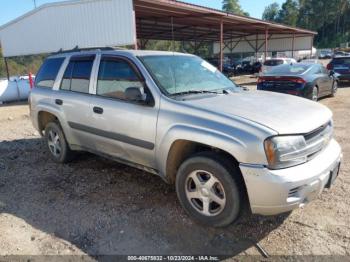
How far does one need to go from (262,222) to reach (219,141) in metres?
1.14

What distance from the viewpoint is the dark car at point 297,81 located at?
33.8ft

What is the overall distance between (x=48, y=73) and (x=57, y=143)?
119 centimetres

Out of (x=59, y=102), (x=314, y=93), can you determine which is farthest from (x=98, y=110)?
(x=314, y=93)

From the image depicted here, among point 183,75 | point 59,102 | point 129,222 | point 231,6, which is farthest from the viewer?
point 231,6

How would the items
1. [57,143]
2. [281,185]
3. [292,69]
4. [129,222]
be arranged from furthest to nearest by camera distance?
1. [292,69]
2. [57,143]
3. [129,222]
4. [281,185]

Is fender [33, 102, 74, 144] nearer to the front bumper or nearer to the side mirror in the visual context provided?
the side mirror

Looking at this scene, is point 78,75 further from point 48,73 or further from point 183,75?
point 183,75

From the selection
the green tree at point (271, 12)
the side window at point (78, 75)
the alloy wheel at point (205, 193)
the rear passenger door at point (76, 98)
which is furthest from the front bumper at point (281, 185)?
the green tree at point (271, 12)

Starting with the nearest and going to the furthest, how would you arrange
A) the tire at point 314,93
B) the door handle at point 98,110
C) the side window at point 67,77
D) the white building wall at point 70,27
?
the door handle at point 98,110, the side window at point 67,77, the tire at point 314,93, the white building wall at point 70,27

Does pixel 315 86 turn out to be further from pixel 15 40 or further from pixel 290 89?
pixel 15 40

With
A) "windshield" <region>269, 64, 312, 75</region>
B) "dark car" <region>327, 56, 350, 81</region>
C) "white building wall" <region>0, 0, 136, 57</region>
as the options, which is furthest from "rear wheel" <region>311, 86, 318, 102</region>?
"white building wall" <region>0, 0, 136, 57</region>

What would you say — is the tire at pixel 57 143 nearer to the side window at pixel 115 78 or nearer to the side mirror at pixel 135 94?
the side window at pixel 115 78

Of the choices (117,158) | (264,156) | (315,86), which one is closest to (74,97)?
(117,158)

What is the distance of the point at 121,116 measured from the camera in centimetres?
407
